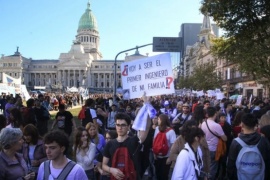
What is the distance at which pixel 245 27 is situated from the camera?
19.0 meters

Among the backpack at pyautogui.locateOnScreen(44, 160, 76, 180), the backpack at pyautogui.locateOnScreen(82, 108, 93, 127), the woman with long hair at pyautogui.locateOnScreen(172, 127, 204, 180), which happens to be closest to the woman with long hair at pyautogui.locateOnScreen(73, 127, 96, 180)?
the woman with long hair at pyautogui.locateOnScreen(172, 127, 204, 180)

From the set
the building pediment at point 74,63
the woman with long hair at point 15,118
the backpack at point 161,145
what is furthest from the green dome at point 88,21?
the backpack at point 161,145

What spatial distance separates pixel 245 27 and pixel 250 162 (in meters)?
15.1

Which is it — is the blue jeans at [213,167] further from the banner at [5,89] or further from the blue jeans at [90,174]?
the banner at [5,89]

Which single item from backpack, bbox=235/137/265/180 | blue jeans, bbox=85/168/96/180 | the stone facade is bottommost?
blue jeans, bbox=85/168/96/180

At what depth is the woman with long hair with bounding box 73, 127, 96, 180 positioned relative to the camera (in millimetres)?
5633

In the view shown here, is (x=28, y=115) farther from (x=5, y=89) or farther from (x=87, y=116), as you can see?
(x=5, y=89)

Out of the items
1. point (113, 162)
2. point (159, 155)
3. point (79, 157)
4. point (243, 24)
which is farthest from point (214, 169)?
point (243, 24)

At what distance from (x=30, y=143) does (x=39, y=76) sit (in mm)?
161474

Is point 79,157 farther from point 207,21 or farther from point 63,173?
point 207,21

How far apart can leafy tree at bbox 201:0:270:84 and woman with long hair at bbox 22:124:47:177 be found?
14.8 metres

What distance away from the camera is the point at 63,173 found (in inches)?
137

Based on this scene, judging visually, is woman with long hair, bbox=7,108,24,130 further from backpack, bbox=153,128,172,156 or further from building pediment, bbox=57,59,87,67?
building pediment, bbox=57,59,87,67

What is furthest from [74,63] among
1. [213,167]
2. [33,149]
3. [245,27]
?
[33,149]
